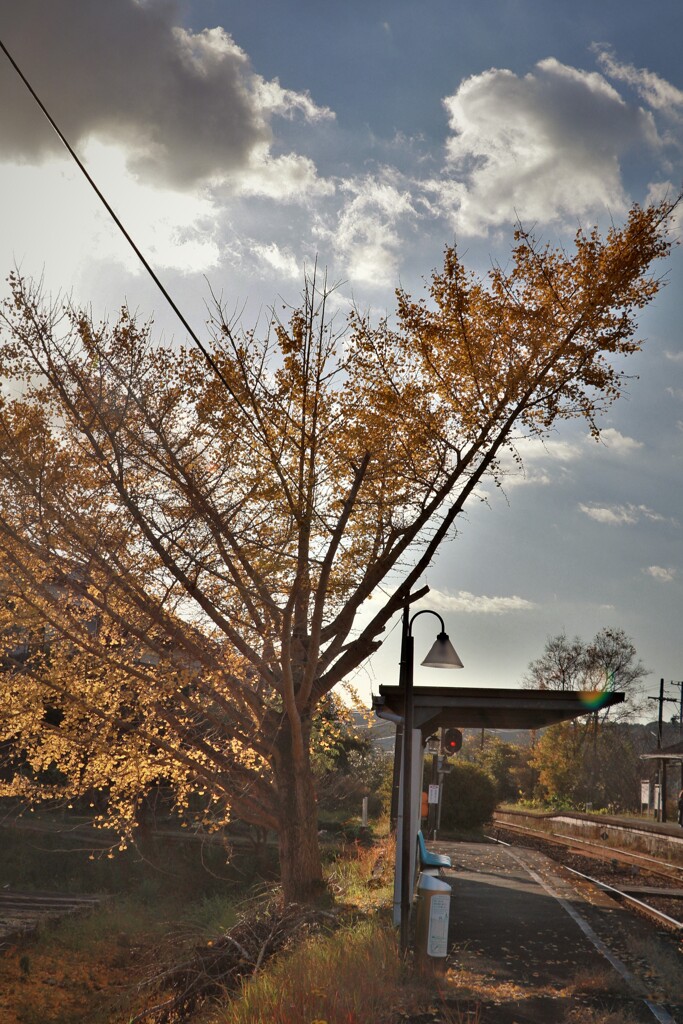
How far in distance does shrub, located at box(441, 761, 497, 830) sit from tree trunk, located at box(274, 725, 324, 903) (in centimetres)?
1935

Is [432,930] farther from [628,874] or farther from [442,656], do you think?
[628,874]

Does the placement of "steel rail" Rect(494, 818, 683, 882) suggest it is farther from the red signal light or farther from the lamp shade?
the lamp shade

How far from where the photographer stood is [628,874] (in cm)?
2217

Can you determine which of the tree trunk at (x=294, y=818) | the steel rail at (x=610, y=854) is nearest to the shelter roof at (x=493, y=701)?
the tree trunk at (x=294, y=818)

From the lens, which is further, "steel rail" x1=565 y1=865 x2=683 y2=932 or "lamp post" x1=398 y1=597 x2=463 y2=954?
"steel rail" x1=565 y1=865 x2=683 y2=932

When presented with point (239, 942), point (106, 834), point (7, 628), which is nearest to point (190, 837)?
point (106, 834)

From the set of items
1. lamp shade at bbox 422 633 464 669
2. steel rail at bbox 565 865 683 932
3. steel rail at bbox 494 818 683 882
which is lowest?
steel rail at bbox 494 818 683 882

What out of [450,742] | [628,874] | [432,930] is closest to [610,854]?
[628,874]

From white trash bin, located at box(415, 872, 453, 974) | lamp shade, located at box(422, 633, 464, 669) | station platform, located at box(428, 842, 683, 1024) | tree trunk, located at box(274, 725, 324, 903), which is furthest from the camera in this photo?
tree trunk, located at box(274, 725, 324, 903)

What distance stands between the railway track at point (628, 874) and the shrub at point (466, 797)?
1303mm

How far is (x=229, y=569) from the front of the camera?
44.4ft

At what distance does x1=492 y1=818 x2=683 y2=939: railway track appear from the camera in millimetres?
15555

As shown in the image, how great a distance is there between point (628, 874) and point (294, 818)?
37.9 feet

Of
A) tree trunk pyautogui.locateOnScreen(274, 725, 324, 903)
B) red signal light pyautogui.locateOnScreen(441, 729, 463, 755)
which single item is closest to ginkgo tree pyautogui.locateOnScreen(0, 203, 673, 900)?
tree trunk pyautogui.locateOnScreen(274, 725, 324, 903)
